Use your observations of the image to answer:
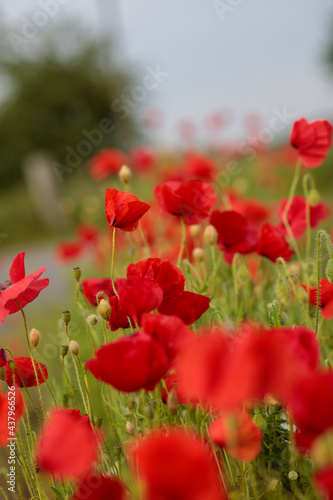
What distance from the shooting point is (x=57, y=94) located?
571 inches

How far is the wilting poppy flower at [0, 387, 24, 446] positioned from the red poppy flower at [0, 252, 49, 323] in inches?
3.7

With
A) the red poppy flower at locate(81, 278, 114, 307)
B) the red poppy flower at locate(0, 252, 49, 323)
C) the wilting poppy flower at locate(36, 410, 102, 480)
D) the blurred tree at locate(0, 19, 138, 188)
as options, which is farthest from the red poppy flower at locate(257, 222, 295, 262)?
the blurred tree at locate(0, 19, 138, 188)

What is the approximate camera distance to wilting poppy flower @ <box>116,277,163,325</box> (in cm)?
59

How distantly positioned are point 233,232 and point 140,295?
0.44 meters

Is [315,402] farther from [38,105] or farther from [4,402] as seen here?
[38,105]

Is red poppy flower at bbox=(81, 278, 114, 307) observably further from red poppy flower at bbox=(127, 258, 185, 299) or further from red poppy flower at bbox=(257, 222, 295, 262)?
red poppy flower at bbox=(257, 222, 295, 262)

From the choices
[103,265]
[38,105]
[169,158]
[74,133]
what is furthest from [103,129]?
[103,265]

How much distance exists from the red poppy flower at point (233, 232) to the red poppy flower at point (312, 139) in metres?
0.17

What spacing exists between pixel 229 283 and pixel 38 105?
14360mm

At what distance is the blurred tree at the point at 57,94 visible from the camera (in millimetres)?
14242

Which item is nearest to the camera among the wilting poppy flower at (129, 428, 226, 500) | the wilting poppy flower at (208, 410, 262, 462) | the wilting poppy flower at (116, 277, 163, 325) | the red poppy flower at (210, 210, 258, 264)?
the wilting poppy flower at (129, 428, 226, 500)

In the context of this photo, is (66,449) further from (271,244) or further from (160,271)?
(271,244)

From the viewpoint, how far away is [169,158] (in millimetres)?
5668

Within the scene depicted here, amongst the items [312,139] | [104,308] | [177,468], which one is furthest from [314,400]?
[312,139]
